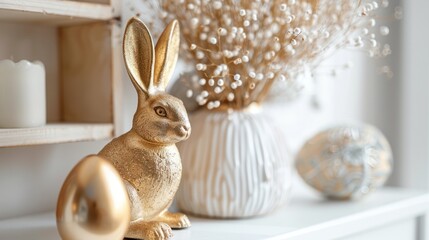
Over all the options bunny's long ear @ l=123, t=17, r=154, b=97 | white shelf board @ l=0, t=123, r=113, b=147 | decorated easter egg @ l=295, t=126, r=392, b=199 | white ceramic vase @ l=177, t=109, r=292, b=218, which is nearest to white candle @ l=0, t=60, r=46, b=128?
white shelf board @ l=0, t=123, r=113, b=147

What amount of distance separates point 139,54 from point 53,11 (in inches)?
5.0

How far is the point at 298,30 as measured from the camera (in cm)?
80

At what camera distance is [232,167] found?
2.91ft

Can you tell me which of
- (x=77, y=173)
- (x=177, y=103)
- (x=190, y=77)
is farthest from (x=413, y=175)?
(x=77, y=173)

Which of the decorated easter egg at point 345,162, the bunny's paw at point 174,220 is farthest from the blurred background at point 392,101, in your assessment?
the bunny's paw at point 174,220

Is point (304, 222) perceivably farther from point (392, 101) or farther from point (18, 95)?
point (392, 101)

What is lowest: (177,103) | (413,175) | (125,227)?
(413,175)

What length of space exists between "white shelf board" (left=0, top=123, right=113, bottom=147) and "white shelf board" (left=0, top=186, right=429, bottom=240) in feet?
0.42

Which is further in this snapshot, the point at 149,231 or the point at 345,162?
the point at 345,162

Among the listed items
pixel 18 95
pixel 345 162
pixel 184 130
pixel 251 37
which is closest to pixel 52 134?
pixel 18 95

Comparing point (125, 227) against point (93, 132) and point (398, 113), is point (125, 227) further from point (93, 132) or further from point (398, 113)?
point (398, 113)

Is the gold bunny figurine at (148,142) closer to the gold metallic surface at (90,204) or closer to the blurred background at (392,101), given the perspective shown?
the gold metallic surface at (90,204)

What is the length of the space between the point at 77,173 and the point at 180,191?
327mm

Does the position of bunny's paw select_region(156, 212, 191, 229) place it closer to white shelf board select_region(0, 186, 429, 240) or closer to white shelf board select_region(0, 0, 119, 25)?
white shelf board select_region(0, 186, 429, 240)
